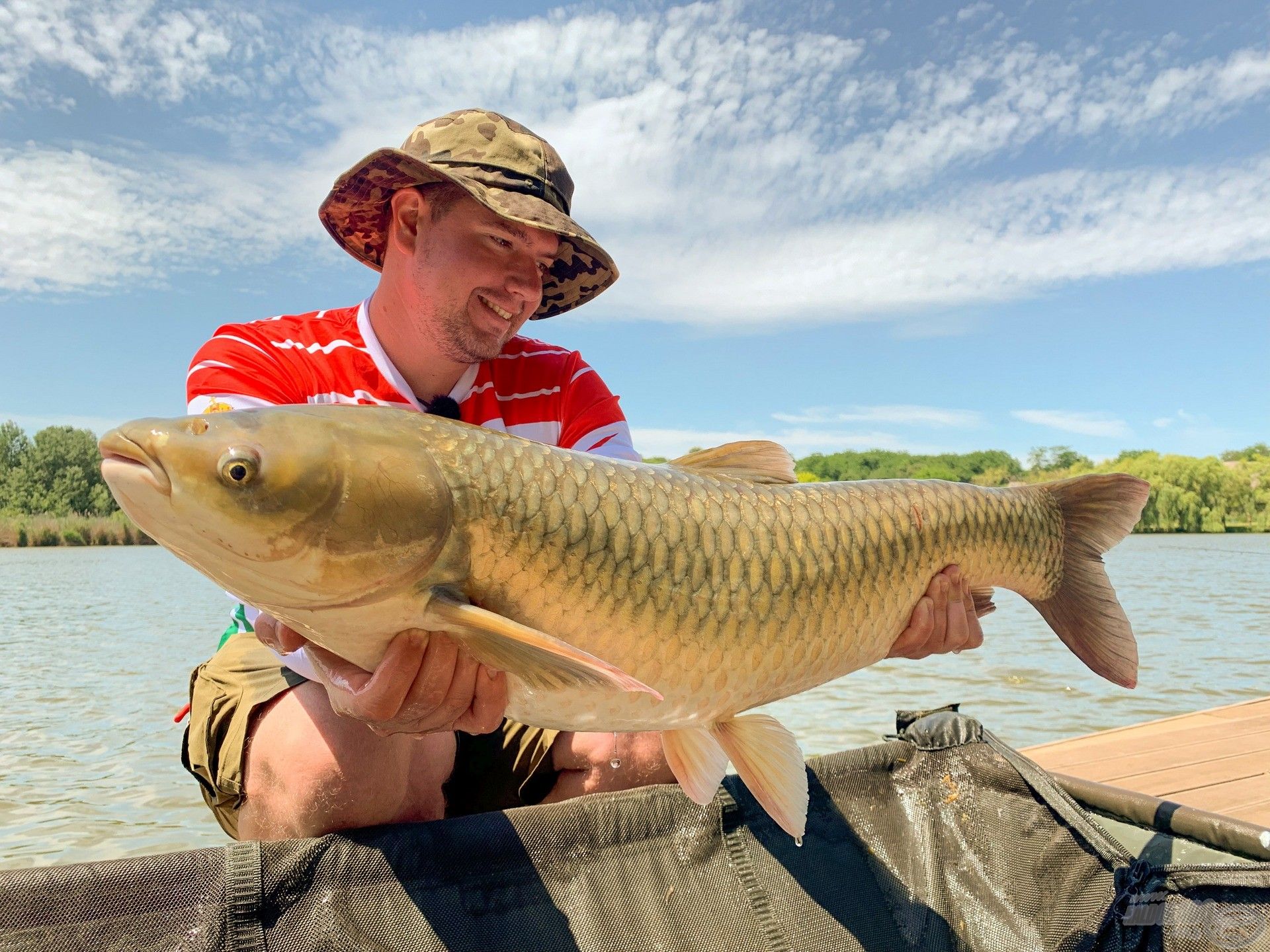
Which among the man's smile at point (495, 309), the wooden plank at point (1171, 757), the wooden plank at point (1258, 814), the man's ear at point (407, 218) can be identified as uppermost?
the man's ear at point (407, 218)

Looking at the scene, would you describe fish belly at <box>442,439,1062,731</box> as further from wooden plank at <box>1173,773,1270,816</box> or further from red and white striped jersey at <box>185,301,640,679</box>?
wooden plank at <box>1173,773,1270,816</box>

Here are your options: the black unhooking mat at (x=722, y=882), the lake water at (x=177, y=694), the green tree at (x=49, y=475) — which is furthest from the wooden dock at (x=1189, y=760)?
the green tree at (x=49, y=475)

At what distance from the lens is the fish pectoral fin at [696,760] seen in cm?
156

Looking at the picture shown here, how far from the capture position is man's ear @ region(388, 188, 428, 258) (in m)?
2.11

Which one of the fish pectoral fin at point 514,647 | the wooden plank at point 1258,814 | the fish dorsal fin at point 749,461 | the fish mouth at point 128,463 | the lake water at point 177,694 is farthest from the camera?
the lake water at point 177,694

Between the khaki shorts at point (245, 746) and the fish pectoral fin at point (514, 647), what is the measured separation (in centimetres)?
74

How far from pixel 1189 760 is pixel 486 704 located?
294 cm

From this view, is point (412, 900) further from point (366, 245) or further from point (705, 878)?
point (366, 245)

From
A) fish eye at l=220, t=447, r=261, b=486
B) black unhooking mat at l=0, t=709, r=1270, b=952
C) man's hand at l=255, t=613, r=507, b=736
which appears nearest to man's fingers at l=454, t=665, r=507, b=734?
man's hand at l=255, t=613, r=507, b=736

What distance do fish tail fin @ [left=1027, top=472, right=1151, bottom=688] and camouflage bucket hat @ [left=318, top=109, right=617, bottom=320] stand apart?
1304 millimetres

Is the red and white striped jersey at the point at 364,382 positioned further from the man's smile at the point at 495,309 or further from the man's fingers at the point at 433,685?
the man's fingers at the point at 433,685

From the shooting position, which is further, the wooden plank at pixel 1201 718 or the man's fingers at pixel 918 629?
the wooden plank at pixel 1201 718

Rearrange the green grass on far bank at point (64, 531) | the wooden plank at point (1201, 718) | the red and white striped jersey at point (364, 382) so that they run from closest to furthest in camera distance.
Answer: the red and white striped jersey at point (364, 382)
the wooden plank at point (1201, 718)
the green grass on far bank at point (64, 531)

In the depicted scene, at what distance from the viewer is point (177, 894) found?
1.17 meters
